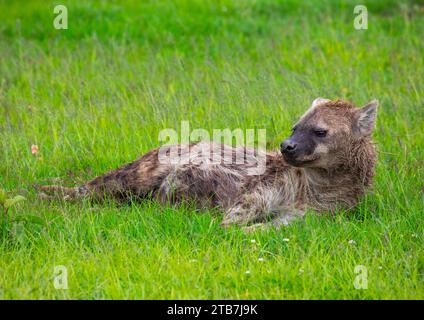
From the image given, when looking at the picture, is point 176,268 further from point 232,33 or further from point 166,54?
point 232,33

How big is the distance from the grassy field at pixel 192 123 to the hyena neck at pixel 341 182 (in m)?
0.14

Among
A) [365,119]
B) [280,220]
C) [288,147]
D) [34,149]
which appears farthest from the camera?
[34,149]

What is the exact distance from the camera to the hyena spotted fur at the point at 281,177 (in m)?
6.19

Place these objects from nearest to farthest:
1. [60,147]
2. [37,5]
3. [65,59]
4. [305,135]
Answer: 1. [305,135]
2. [60,147]
3. [65,59]
4. [37,5]

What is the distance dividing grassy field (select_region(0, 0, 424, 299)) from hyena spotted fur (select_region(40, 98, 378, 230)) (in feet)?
0.65

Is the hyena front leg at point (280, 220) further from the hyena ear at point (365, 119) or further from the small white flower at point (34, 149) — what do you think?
the small white flower at point (34, 149)

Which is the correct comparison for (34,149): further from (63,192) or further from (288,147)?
(288,147)

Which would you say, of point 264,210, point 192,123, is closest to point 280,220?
point 264,210

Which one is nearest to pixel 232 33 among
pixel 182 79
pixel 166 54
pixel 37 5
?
pixel 166 54

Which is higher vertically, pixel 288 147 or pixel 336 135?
pixel 336 135

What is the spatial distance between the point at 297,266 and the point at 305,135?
135 centimetres

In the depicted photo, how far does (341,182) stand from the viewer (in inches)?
249

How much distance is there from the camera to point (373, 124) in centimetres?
628

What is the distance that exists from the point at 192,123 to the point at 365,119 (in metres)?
2.10
